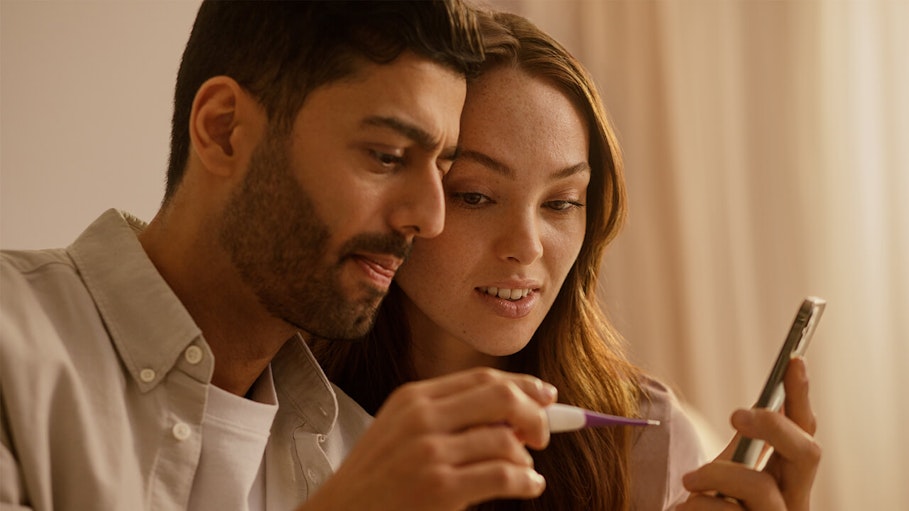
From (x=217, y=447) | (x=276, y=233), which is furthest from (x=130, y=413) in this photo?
(x=276, y=233)

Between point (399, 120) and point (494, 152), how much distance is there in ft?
0.82

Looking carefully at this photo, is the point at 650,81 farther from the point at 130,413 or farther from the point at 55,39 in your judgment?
the point at 130,413

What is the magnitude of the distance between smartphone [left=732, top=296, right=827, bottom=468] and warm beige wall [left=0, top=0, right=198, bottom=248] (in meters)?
1.11

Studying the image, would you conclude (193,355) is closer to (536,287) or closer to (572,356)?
(536,287)

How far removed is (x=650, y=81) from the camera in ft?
9.39

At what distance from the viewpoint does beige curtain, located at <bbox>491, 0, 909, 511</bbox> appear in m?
2.54

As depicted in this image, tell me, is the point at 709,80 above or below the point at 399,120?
above

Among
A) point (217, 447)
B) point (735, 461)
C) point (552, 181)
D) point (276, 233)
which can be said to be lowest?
point (217, 447)

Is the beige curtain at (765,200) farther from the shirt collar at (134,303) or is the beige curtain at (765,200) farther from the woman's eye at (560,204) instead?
the shirt collar at (134,303)

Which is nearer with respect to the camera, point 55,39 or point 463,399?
point 463,399

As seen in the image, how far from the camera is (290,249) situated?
1.18m

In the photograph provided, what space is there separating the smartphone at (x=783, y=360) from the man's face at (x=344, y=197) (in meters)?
0.42

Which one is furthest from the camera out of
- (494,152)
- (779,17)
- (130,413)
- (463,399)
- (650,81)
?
(650,81)

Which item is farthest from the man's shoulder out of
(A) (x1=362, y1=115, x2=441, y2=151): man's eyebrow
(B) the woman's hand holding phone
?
(B) the woman's hand holding phone
